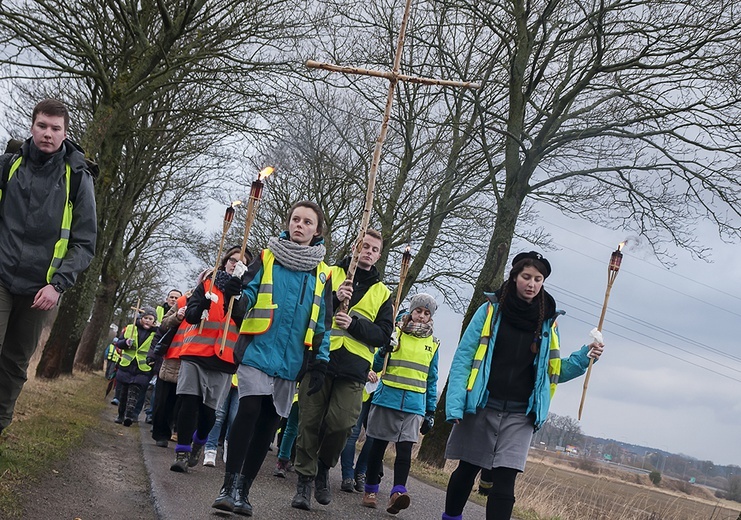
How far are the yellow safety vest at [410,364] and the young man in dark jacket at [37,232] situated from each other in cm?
355

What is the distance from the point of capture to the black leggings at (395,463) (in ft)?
25.7

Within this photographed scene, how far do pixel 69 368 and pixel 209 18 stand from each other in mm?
8721

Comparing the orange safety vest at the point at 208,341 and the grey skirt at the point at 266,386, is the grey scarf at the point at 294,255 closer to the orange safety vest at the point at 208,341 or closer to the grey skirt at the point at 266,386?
the grey skirt at the point at 266,386

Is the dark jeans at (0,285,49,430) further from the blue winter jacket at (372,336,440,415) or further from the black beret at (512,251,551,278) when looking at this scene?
the blue winter jacket at (372,336,440,415)

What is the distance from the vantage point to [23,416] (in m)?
9.23

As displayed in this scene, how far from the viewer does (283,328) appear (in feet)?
19.4

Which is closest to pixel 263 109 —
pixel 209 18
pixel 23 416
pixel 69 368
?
pixel 209 18

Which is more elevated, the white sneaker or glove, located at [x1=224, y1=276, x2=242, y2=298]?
glove, located at [x1=224, y1=276, x2=242, y2=298]

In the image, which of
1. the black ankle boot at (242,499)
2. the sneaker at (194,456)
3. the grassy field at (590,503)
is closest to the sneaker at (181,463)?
the sneaker at (194,456)

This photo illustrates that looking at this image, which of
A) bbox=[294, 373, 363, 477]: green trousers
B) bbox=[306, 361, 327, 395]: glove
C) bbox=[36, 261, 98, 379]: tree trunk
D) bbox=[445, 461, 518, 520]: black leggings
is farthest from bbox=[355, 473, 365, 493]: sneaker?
bbox=[36, 261, 98, 379]: tree trunk

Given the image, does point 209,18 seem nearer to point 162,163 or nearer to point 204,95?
point 204,95

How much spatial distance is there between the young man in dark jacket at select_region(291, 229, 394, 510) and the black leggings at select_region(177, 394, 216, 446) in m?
1.50

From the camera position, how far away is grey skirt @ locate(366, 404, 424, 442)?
8281mm

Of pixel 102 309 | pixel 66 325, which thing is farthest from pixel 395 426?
pixel 102 309
